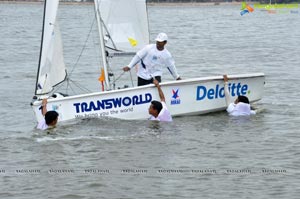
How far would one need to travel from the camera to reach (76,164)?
496 inches

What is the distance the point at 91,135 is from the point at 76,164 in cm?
208

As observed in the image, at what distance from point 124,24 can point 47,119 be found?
335cm

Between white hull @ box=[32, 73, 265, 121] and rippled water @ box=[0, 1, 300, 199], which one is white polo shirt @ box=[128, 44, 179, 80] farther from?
rippled water @ box=[0, 1, 300, 199]

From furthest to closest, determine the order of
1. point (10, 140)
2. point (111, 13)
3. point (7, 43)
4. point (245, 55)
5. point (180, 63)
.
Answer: point (7, 43)
point (245, 55)
point (180, 63)
point (111, 13)
point (10, 140)

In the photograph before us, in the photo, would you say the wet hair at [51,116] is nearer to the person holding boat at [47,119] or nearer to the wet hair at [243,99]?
the person holding boat at [47,119]

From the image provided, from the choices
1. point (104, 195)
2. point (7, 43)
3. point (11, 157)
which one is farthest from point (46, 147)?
point (7, 43)

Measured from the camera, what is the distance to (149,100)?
15.3 metres

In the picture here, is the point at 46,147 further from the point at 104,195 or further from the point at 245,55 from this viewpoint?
the point at 245,55

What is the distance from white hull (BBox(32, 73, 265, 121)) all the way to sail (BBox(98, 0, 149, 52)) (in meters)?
1.68

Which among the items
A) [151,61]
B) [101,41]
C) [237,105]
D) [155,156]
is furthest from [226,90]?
[155,156]

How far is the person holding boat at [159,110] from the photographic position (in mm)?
14995

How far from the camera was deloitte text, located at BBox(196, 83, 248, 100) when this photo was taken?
51.9 feet

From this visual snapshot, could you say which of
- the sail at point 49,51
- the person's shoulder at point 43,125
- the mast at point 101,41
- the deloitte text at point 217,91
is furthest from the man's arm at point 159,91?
the person's shoulder at point 43,125

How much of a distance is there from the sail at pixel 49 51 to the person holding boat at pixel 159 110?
6.67ft
